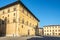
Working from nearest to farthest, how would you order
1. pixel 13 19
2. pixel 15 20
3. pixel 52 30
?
pixel 15 20 → pixel 13 19 → pixel 52 30

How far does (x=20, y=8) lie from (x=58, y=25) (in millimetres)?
63631

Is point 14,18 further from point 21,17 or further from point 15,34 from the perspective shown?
point 15,34

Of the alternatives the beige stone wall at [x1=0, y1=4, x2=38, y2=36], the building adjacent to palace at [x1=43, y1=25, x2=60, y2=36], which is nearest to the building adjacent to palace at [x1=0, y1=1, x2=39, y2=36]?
the beige stone wall at [x1=0, y1=4, x2=38, y2=36]

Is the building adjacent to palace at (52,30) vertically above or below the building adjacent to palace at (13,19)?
below

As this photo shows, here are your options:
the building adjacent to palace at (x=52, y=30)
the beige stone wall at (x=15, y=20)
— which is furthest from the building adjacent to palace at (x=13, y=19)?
the building adjacent to palace at (x=52, y=30)

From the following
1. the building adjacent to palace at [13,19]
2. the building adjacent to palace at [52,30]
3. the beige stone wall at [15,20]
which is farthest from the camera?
the building adjacent to palace at [52,30]

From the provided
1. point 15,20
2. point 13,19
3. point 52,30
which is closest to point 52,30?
point 52,30

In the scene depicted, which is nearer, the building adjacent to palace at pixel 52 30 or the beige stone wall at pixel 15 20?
the beige stone wall at pixel 15 20

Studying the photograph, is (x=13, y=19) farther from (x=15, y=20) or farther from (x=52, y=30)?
(x=52, y=30)

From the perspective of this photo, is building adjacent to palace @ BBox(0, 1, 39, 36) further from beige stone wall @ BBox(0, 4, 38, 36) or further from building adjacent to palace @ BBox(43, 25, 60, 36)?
building adjacent to palace @ BBox(43, 25, 60, 36)

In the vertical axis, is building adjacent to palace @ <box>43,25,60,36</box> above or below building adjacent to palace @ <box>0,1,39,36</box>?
below

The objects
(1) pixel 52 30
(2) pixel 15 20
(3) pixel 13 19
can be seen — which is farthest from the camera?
(1) pixel 52 30

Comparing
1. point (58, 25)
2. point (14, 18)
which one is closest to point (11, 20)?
point (14, 18)

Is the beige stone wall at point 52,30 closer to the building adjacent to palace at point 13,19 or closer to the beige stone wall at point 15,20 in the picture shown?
the building adjacent to palace at point 13,19
